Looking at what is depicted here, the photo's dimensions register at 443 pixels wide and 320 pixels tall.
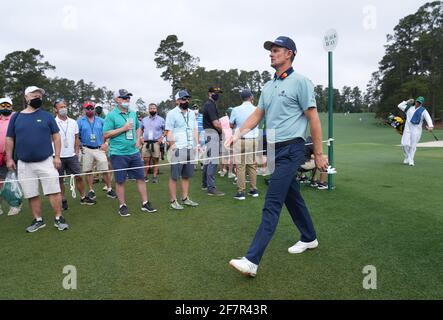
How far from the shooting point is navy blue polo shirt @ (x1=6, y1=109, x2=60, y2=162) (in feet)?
16.5

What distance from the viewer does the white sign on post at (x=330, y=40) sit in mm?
6535

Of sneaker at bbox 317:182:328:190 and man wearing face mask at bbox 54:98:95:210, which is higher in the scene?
man wearing face mask at bbox 54:98:95:210

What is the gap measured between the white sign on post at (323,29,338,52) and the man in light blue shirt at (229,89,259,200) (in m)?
1.72

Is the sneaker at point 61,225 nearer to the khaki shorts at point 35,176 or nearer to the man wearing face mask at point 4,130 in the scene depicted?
the khaki shorts at point 35,176

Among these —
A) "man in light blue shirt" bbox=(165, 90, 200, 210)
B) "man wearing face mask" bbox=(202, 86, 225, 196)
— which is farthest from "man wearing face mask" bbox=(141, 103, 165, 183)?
"man in light blue shirt" bbox=(165, 90, 200, 210)

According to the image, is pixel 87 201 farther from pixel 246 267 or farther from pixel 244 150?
pixel 246 267

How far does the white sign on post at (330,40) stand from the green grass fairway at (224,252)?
9.31ft

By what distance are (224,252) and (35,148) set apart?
316 cm

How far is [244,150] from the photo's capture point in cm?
704

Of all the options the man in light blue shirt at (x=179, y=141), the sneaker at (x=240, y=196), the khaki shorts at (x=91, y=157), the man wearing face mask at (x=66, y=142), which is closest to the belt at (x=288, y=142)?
the man in light blue shirt at (x=179, y=141)

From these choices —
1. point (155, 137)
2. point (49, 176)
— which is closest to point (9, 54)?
point (155, 137)

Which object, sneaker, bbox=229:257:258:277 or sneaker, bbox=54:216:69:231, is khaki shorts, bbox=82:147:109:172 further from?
sneaker, bbox=229:257:258:277

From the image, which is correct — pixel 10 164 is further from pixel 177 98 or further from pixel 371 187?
pixel 371 187
